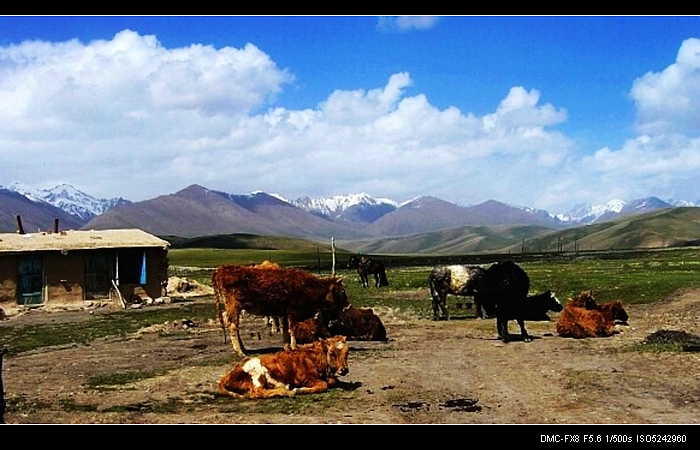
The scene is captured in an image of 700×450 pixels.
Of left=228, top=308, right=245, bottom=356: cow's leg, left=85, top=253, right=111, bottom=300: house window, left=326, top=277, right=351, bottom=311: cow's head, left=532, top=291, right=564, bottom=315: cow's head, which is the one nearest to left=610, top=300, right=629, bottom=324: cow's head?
left=532, top=291, right=564, bottom=315: cow's head

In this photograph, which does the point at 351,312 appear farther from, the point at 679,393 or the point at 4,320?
the point at 4,320

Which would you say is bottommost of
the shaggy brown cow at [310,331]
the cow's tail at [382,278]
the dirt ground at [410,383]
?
the dirt ground at [410,383]

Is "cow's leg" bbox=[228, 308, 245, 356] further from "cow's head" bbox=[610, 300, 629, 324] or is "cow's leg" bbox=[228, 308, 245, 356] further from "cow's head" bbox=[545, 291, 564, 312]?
"cow's head" bbox=[545, 291, 564, 312]

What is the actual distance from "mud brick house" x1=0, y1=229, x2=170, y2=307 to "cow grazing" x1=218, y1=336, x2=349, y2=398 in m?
26.6

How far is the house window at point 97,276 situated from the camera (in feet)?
124

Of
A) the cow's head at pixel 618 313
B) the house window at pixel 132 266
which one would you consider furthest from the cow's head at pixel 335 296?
the house window at pixel 132 266

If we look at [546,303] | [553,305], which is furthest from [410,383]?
[553,305]

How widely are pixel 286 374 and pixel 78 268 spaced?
2770 centimetres

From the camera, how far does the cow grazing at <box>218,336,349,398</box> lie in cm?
1320

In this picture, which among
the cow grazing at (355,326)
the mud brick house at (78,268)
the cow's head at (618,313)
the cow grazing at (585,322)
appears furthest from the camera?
the mud brick house at (78,268)

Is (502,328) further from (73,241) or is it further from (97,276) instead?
(73,241)

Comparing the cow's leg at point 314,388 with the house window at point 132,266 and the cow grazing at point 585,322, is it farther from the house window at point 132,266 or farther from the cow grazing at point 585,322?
the house window at point 132,266

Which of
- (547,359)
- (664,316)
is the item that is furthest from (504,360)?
(664,316)
